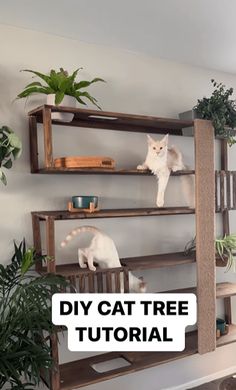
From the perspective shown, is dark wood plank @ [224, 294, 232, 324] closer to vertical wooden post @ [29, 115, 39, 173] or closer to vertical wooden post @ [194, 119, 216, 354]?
vertical wooden post @ [194, 119, 216, 354]

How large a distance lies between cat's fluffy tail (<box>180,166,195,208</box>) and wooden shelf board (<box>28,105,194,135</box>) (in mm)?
318

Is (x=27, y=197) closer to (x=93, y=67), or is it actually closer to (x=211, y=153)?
(x=93, y=67)

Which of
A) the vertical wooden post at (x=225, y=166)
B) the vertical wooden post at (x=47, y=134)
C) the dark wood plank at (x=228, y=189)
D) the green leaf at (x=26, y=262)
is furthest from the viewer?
the vertical wooden post at (x=225, y=166)

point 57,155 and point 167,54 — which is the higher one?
point 167,54

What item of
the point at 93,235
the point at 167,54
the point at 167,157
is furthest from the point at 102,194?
the point at 167,54

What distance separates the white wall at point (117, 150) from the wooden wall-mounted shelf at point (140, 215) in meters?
0.08

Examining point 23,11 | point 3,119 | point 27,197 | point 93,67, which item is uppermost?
point 23,11

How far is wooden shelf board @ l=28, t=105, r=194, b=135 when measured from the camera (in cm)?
182

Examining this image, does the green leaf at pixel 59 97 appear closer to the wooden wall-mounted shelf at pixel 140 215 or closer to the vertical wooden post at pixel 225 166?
the wooden wall-mounted shelf at pixel 140 215

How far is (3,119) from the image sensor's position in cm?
187

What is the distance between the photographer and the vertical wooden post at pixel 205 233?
6.78ft

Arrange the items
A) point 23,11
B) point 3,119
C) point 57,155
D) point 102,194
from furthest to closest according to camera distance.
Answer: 1. point 102,194
2. point 57,155
3. point 3,119
4. point 23,11

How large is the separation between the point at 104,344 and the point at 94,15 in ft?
5.55

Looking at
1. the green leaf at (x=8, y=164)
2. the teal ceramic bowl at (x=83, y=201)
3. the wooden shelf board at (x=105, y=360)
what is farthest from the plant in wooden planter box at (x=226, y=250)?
the green leaf at (x=8, y=164)
